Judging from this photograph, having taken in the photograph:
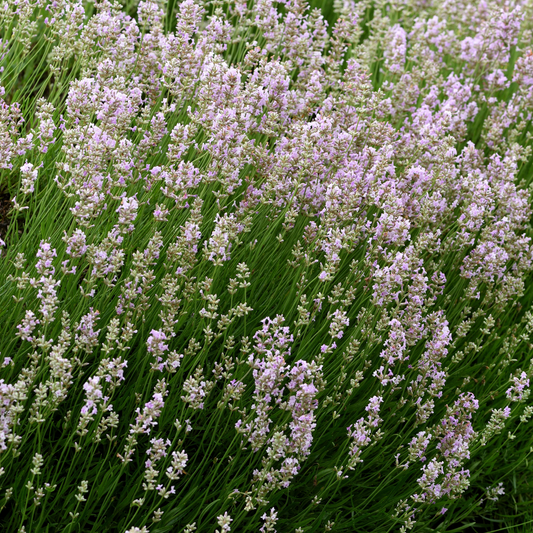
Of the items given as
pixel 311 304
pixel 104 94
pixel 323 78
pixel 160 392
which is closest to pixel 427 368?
pixel 311 304

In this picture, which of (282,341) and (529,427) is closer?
(282,341)

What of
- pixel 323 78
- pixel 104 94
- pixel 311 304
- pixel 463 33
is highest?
pixel 463 33

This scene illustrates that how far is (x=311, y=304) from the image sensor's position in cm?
313

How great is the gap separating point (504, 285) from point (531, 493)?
1.08 m

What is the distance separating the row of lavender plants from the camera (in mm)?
2285

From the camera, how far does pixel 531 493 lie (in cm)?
344

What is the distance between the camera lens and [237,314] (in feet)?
7.60

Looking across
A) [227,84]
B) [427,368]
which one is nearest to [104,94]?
[227,84]

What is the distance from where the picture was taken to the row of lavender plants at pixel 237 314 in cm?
229

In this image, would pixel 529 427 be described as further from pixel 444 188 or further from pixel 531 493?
pixel 444 188

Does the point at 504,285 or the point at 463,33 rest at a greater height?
the point at 463,33

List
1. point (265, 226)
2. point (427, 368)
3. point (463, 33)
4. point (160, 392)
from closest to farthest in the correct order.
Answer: point (160, 392) → point (427, 368) → point (265, 226) → point (463, 33)

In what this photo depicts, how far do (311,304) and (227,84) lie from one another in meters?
1.07

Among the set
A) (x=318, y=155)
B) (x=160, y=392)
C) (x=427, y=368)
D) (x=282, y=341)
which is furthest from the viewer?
(x=318, y=155)
